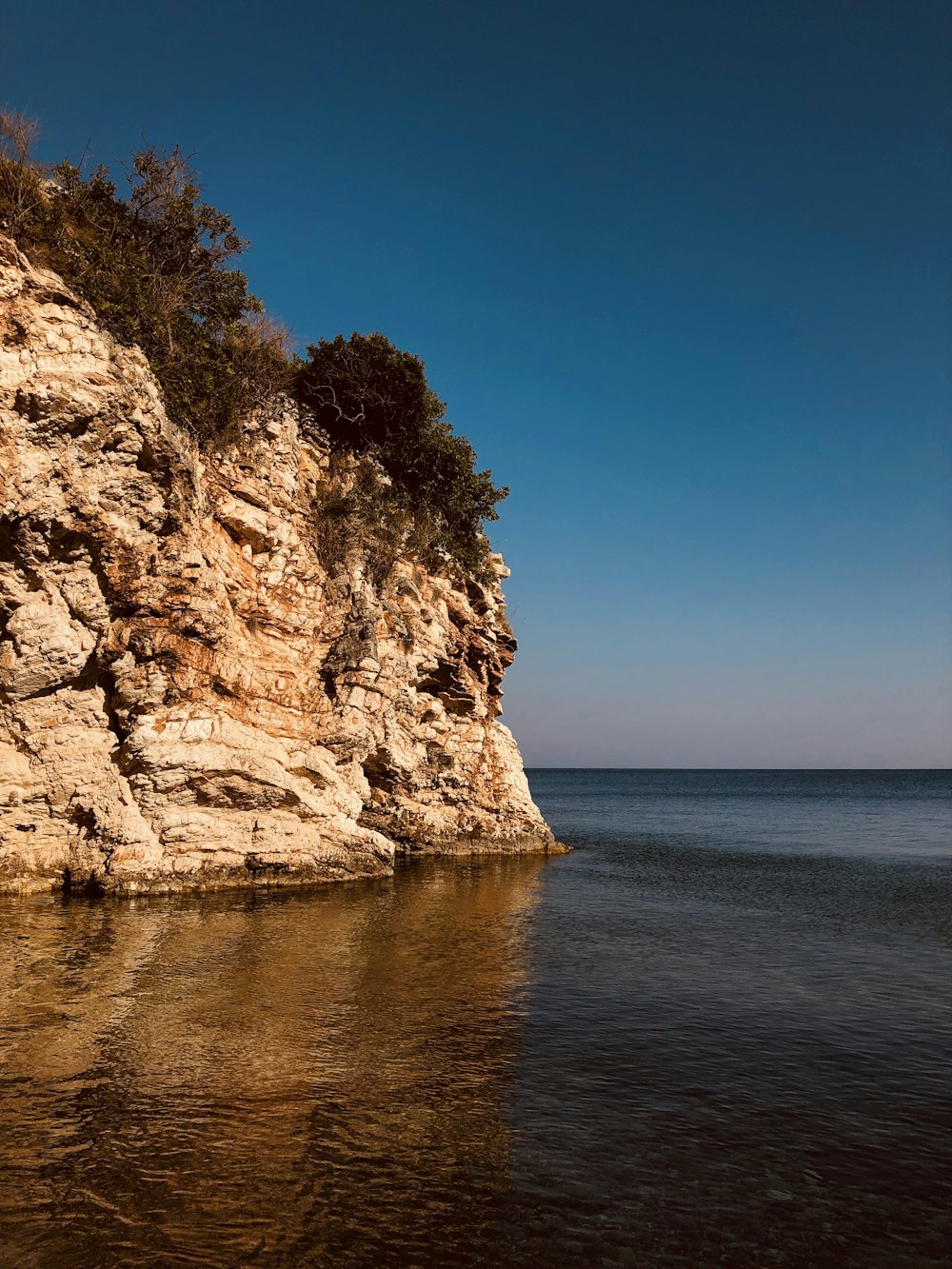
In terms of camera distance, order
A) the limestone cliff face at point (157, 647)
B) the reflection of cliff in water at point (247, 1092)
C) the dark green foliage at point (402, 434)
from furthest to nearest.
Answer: the dark green foliage at point (402, 434), the limestone cliff face at point (157, 647), the reflection of cliff in water at point (247, 1092)

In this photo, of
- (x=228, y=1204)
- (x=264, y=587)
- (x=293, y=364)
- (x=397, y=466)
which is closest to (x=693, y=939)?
(x=228, y=1204)

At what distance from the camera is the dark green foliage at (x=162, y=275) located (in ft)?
58.3

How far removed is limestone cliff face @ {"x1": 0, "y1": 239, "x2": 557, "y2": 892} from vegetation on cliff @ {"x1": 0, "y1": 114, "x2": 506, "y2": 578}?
119 centimetres

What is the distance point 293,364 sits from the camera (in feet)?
85.7

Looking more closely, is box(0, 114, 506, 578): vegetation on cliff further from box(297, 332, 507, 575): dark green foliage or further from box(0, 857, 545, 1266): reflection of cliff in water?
box(0, 857, 545, 1266): reflection of cliff in water

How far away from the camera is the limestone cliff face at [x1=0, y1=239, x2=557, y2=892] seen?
16.6m

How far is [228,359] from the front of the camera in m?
22.6

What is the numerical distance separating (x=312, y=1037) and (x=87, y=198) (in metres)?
21.7

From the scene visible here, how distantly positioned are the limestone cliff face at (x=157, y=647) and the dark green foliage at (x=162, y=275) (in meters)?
1.10

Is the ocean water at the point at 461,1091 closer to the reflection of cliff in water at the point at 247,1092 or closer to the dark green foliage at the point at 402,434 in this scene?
the reflection of cliff in water at the point at 247,1092

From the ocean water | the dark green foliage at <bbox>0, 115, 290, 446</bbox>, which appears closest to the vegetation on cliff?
the dark green foliage at <bbox>0, 115, 290, 446</bbox>

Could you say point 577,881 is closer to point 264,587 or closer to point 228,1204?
point 264,587

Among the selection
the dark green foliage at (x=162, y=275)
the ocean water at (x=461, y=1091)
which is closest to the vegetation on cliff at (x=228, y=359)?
the dark green foliage at (x=162, y=275)

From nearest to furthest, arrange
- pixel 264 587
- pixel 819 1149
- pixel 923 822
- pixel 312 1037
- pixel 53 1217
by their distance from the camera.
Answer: pixel 53 1217 < pixel 819 1149 < pixel 312 1037 < pixel 264 587 < pixel 923 822
